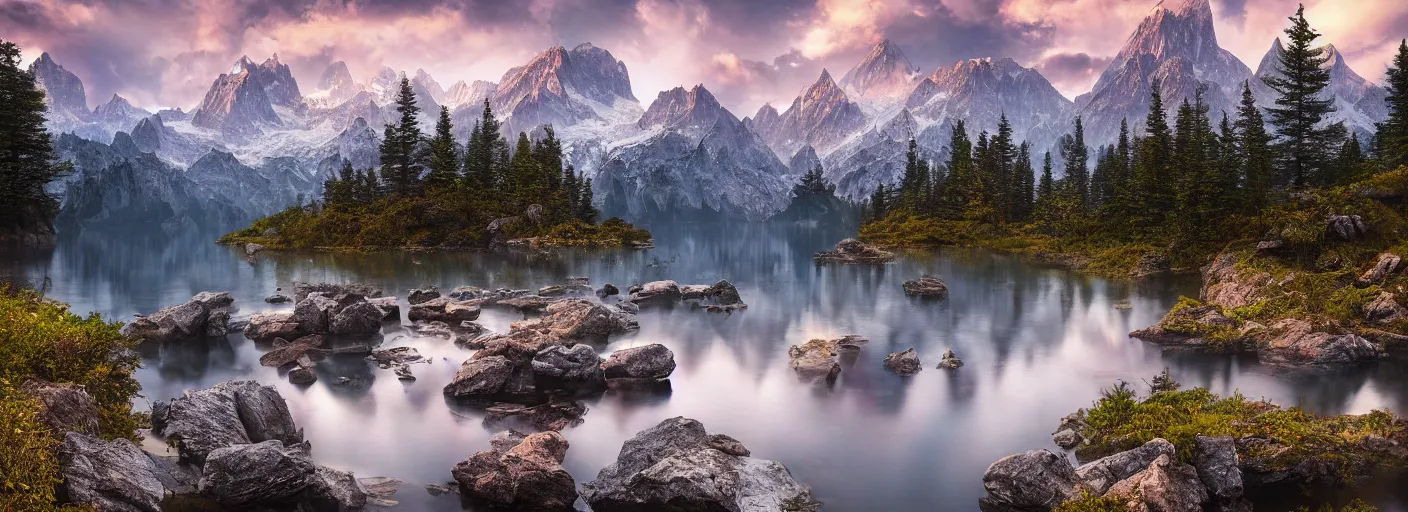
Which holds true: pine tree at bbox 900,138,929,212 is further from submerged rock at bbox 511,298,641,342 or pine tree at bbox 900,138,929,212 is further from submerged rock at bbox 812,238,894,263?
submerged rock at bbox 511,298,641,342

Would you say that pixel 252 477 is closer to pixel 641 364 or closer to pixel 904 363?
pixel 641 364

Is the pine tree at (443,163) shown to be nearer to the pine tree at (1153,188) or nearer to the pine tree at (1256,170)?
the pine tree at (1153,188)

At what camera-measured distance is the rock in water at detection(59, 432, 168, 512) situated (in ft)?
36.5

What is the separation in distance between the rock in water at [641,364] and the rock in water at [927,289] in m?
26.6

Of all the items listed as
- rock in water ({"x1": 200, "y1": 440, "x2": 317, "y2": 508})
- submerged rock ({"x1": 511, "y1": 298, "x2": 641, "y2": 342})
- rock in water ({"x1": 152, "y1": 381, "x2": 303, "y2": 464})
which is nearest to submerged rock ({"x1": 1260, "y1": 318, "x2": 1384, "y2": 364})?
submerged rock ({"x1": 511, "y1": 298, "x2": 641, "y2": 342})

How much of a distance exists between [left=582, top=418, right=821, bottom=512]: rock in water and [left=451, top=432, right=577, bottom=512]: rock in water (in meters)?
0.77

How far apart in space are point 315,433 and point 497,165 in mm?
94251

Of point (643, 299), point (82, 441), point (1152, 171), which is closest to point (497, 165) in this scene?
point (643, 299)

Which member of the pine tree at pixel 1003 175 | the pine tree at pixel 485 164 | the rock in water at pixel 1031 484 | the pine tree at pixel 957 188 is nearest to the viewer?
the rock in water at pixel 1031 484

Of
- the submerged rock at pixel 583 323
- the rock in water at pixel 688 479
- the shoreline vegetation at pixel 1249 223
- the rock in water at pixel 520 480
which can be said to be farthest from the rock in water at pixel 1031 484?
the submerged rock at pixel 583 323

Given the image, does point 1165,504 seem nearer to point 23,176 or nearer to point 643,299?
point 643,299

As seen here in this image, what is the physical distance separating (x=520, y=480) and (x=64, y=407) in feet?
27.2

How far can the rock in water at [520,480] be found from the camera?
14.4 metres

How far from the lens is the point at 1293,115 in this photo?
53.9 m
